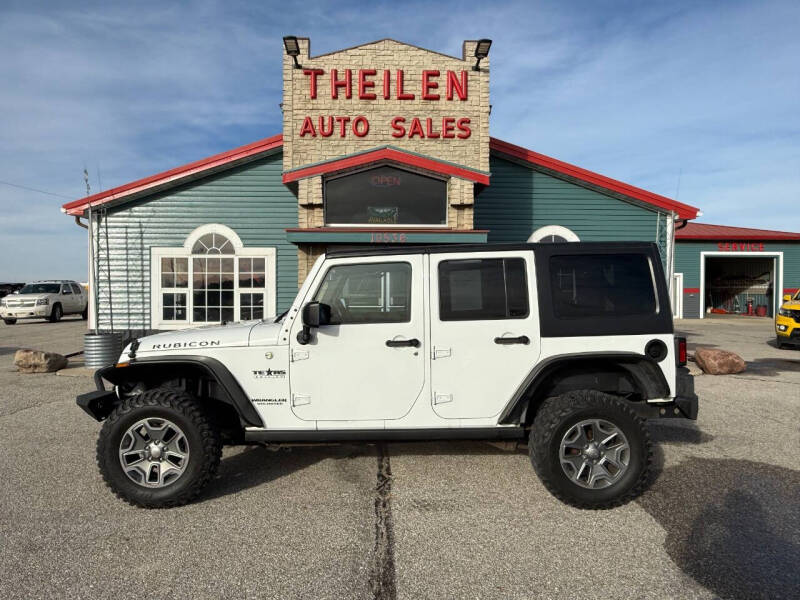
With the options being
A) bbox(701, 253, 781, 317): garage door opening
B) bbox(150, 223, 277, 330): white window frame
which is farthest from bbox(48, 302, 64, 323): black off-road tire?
bbox(701, 253, 781, 317): garage door opening

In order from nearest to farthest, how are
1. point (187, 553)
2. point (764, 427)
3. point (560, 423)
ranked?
point (187, 553) → point (560, 423) → point (764, 427)

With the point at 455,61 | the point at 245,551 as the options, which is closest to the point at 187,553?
the point at 245,551

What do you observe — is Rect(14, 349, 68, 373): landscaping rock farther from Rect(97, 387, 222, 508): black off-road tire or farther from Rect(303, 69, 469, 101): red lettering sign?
Rect(303, 69, 469, 101): red lettering sign

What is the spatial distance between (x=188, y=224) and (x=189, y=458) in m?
9.34

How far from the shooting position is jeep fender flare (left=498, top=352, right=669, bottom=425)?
3.63m

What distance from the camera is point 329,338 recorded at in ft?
12.0

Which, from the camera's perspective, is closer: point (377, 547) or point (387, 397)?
point (377, 547)

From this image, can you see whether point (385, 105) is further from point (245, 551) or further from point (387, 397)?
point (245, 551)

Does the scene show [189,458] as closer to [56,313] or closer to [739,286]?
[56,313]

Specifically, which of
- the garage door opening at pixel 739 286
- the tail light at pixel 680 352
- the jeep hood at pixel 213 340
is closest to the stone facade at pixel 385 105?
the jeep hood at pixel 213 340

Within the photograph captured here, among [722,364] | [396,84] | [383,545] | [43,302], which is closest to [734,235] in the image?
[722,364]

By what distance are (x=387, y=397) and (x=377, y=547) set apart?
3.34ft

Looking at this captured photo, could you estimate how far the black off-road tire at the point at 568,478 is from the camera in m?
3.46

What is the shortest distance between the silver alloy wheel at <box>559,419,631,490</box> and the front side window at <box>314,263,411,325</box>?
1.47 m
